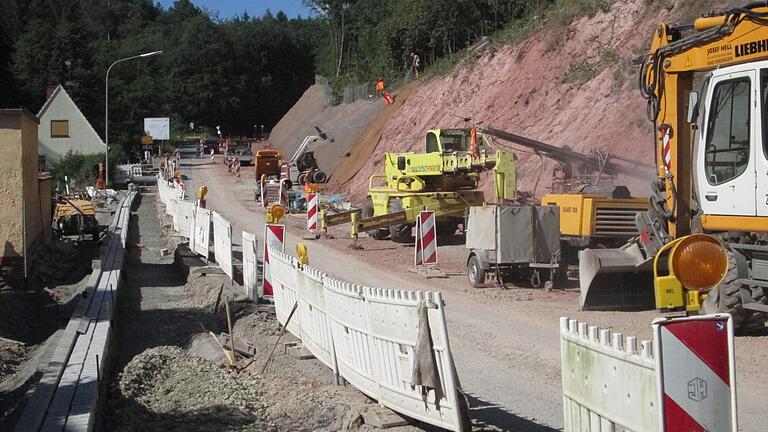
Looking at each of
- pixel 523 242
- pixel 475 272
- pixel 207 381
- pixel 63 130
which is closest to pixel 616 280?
pixel 523 242

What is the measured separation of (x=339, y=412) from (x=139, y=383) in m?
4.02

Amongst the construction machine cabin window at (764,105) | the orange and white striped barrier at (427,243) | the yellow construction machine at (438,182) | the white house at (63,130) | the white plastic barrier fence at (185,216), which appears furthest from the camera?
the white house at (63,130)

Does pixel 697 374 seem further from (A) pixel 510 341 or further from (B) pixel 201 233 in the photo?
(B) pixel 201 233

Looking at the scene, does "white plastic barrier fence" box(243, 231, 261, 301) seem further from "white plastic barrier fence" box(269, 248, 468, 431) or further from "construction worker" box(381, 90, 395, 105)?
"construction worker" box(381, 90, 395, 105)

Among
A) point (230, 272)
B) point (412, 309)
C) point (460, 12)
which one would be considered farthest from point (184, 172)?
point (412, 309)

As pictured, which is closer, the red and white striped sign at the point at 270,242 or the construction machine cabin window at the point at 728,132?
the construction machine cabin window at the point at 728,132

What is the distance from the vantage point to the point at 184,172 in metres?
63.0

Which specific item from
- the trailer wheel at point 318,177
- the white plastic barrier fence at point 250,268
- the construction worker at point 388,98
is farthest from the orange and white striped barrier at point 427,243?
the construction worker at point 388,98

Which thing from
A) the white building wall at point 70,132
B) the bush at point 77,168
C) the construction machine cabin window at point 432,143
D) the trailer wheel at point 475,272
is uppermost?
the white building wall at point 70,132

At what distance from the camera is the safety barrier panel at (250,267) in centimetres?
1435

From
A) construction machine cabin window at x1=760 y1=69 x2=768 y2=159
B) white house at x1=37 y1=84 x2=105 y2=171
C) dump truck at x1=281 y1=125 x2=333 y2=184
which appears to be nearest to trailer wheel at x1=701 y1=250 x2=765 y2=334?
construction machine cabin window at x1=760 y1=69 x2=768 y2=159

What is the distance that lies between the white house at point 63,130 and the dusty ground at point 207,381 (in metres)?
Result: 54.1

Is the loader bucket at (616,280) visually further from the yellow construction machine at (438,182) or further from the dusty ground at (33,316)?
the yellow construction machine at (438,182)

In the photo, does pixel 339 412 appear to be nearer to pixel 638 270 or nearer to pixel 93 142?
pixel 638 270
